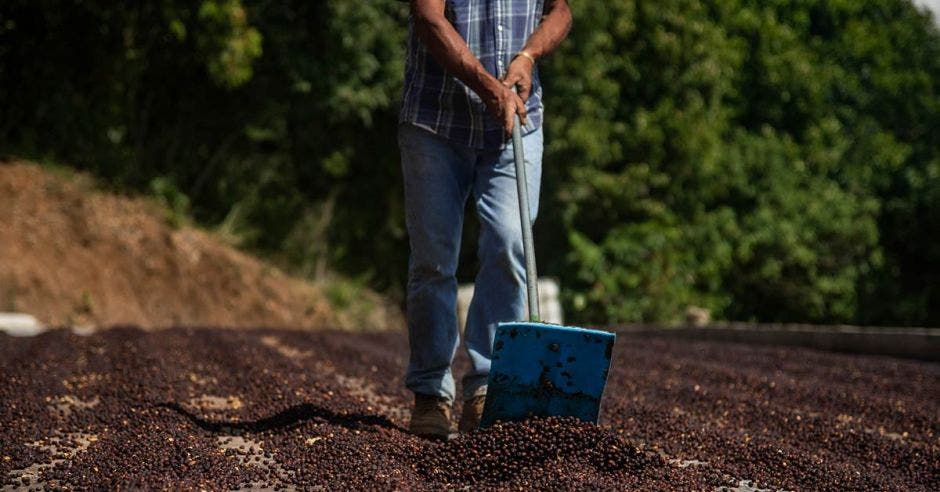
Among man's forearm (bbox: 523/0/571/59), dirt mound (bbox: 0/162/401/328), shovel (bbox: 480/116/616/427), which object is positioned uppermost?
man's forearm (bbox: 523/0/571/59)

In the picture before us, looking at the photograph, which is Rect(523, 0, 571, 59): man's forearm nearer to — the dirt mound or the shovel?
the shovel

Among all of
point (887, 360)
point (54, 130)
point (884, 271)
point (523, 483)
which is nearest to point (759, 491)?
point (523, 483)

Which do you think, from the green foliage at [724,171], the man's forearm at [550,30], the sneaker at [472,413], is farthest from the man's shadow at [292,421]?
the green foliage at [724,171]

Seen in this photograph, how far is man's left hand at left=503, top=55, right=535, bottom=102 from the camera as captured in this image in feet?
10.4

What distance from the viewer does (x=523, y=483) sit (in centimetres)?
260

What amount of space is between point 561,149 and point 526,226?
867 centimetres

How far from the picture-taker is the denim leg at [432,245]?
10.6 feet

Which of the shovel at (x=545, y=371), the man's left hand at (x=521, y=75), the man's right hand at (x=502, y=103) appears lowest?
the shovel at (x=545, y=371)

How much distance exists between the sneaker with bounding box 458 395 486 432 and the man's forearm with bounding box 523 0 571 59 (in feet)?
3.54

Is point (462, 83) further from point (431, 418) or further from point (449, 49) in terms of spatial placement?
point (431, 418)

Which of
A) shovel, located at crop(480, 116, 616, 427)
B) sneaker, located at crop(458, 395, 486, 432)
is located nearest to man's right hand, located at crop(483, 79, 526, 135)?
shovel, located at crop(480, 116, 616, 427)

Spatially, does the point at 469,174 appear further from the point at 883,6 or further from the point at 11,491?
the point at 883,6

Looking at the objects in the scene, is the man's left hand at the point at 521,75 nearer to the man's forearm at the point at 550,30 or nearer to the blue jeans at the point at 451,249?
the man's forearm at the point at 550,30

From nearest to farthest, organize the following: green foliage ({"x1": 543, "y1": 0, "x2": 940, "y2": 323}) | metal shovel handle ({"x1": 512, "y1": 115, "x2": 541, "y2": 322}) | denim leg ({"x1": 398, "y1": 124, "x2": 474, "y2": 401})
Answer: metal shovel handle ({"x1": 512, "y1": 115, "x2": 541, "y2": 322}), denim leg ({"x1": 398, "y1": 124, "x2": 474, "y2": 401}), green foliage ({"x1": 543, "y1": 0, "x2": 940, "y2": 323})
